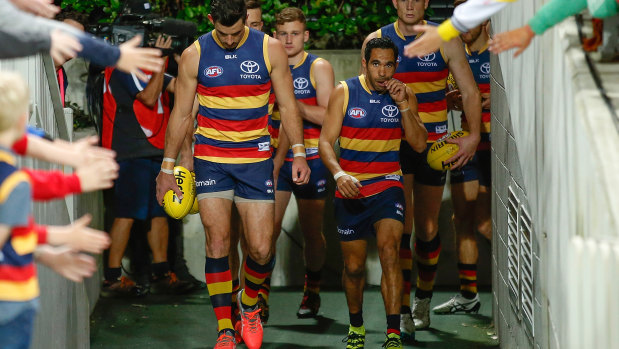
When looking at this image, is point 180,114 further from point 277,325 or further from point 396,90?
point 277,325

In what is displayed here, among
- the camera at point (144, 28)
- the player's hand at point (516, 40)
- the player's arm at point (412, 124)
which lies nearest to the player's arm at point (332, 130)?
the player's arm at point (412, 124)

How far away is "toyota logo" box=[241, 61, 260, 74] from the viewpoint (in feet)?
23.1

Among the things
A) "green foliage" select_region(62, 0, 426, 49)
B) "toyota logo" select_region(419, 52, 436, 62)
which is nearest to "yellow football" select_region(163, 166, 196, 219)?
"toyota logo" select_region(419, 52, 436, 62)

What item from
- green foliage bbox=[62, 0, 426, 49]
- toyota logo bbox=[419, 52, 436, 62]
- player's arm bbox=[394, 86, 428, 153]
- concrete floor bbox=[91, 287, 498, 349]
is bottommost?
concrete floor bbox=[91, 287, 498, 349]

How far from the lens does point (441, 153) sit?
24.9 feet

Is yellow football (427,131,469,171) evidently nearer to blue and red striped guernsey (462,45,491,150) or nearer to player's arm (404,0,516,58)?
blue and red striped guernsey (462,45,491,150)

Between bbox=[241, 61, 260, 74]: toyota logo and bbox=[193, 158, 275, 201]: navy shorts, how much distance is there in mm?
613

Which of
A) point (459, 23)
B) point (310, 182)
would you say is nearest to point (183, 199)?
point (310, 182)

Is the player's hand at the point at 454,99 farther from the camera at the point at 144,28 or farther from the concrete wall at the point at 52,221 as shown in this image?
the concrete wall at the point at 52,221

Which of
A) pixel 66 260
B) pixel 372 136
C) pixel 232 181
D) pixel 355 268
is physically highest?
pixel 372 136

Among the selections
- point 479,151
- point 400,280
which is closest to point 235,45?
point 400,280

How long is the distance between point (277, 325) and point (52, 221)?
2.70 m

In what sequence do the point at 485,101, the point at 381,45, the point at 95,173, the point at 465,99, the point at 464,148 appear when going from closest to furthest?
the point at 95,173 < the point at 381,45 < the point at 464,148 < the point at 465,99 < the point at 485,101

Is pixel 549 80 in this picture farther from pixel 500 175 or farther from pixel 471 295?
pixel 471 295
